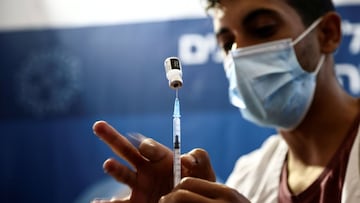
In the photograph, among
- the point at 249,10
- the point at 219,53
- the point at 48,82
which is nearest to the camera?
the point at 249,10

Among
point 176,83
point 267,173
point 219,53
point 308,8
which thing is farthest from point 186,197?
point 219,53

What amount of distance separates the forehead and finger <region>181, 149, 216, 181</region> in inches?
16.6

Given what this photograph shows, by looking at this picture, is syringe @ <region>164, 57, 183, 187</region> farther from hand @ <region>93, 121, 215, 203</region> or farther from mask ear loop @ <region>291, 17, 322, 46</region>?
mask ear loop @ <region>291, 17, 322, 46</region>

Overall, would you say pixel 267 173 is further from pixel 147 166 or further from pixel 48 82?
pixel 48 82

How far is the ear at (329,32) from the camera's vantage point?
126cm

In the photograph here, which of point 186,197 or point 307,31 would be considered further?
point 307,31

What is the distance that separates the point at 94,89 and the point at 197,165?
0.92m

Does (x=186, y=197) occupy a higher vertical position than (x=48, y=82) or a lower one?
lower

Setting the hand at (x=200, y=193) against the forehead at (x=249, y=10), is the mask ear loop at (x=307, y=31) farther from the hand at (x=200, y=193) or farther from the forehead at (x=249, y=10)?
the hand at (x=200, y=193)

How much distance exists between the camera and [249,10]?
1.20 m

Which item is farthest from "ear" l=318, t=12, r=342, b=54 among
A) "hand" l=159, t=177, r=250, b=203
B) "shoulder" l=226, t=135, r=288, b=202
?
"hand" l=159, t=177, r=250, b=203

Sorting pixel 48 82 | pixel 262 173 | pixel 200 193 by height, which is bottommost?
pixel 262 173

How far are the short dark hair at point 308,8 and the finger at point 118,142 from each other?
48 centimetres

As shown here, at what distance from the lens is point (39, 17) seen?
1.79m
